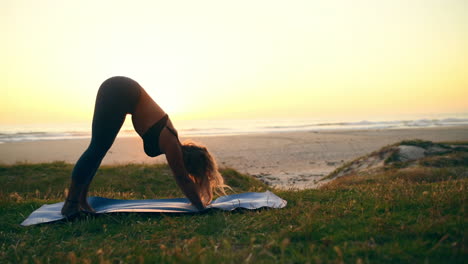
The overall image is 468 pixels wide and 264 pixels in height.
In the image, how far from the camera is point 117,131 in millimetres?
4609

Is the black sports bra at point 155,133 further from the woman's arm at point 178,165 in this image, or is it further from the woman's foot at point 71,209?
the woman's foot at point 71,209

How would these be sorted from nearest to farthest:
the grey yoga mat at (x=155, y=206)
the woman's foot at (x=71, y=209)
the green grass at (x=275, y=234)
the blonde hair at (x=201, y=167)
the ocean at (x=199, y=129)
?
the green grass at (x=275, y=234)
the woman's foot at (x=71, y=209)
the grey yoga mat at (x=155, y=206)
the blonde hair at (x=201, y=167)
the ocean at (x=199, y=129)

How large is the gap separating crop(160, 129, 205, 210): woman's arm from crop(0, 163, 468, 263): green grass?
0.94 ft

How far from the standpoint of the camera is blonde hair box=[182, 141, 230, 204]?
16.3 ft

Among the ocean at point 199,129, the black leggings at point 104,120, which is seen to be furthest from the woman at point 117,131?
the ocean at point 199,129

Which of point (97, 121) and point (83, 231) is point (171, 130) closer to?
point (97, 121)

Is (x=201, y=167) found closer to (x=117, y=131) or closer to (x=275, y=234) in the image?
(x=117, y=131)

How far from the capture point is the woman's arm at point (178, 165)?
4.51 meters

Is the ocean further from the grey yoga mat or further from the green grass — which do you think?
the green grass

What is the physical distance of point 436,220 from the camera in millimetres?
3133

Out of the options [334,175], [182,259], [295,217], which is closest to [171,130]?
[295,217]

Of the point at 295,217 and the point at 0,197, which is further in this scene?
the point at 0,197

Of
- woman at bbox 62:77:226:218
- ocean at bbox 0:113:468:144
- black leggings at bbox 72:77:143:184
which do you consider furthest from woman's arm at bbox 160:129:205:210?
ocean at bbox 0:113:468:144

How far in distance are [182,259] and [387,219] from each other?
2.22 metres
